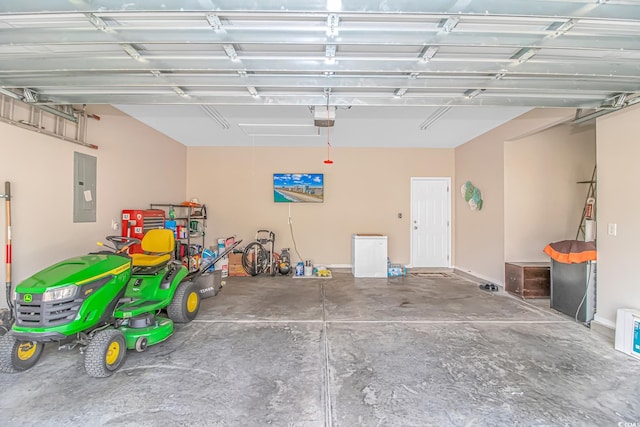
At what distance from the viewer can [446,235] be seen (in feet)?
21.0

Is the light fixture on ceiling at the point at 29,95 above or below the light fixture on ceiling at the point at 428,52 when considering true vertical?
below

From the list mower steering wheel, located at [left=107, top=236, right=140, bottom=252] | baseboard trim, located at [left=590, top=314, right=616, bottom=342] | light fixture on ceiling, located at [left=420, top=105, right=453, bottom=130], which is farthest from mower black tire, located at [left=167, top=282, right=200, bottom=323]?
baseboard trim, located at [left=590, top=314, right=616, bottom=342]

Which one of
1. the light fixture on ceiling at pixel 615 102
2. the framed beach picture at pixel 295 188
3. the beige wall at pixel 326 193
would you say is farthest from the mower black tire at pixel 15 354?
the light fixture on ceiling at pixel 615 102

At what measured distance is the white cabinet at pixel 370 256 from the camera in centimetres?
587

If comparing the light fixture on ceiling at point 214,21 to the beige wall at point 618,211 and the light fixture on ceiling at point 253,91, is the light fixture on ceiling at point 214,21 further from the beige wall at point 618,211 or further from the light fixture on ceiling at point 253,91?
the beige wall at point 618,211

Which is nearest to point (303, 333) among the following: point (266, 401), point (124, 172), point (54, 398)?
point (266, 401)

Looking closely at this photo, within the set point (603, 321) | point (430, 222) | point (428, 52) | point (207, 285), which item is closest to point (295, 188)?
point (207, 285)

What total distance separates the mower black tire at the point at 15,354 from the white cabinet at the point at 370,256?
4.74 meters

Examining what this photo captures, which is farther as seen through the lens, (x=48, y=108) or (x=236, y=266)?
(x=236, y=266)

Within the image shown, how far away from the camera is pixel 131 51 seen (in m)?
2.01

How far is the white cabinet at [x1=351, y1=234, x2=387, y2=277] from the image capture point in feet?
19.3

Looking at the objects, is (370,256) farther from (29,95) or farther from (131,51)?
(29,95)

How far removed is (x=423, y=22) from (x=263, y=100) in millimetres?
1595

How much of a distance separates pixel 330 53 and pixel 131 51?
4.68 feet
